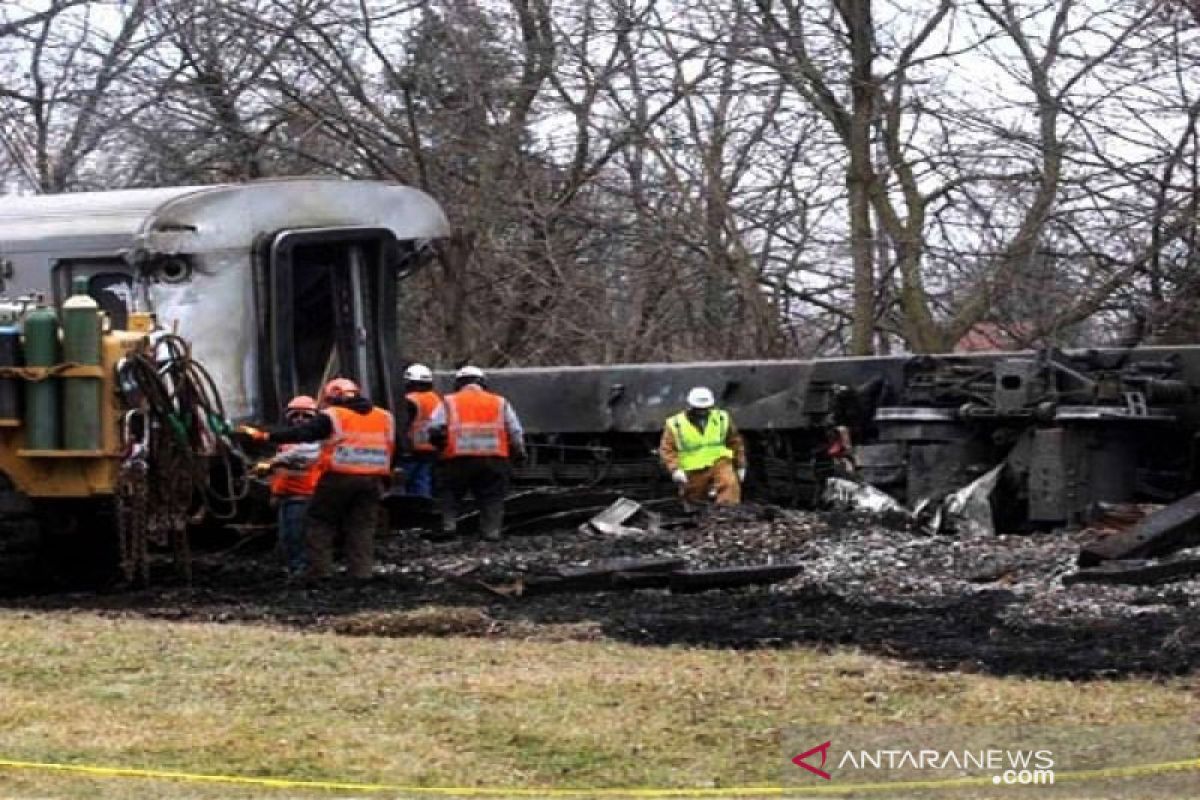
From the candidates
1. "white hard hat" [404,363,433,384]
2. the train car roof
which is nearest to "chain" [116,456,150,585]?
the train car roof

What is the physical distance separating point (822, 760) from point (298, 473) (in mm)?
6992

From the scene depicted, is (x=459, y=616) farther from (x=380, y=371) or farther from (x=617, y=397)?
(x=617, y=397)

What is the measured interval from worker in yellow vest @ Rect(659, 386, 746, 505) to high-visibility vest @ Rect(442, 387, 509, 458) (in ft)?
4.30

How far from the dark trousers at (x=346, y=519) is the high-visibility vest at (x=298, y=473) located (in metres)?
0.16

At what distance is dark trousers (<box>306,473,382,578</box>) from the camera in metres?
13.3

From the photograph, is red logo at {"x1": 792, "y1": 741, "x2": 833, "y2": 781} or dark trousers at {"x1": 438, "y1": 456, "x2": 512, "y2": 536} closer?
red logo at {"x1": 792, "y1": 741, "x2": 833, "y2": 781}

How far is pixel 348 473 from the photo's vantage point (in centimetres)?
1324

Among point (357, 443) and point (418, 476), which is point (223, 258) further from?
point (418, 476)

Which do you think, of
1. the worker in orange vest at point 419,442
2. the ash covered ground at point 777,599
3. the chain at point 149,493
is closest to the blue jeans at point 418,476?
the worker in orange vest at point 419,442

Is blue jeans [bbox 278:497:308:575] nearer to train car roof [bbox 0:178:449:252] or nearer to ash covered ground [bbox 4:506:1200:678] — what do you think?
ash covered ground [bbox 4:506:1200:678]

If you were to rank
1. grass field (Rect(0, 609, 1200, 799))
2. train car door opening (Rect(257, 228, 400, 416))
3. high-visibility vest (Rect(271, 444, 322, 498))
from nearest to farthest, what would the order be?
grass field (Rect(0, 609, 1200, 799))
high-visibility vest (Rect(271, 444, 322, 498))
train car door opening (Rect(257, 228, 400, 416))

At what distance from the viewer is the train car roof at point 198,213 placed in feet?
43.3

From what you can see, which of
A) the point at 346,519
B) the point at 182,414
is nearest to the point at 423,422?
the point at 346,519

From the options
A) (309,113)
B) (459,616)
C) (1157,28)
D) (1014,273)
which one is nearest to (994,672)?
(459,616)
